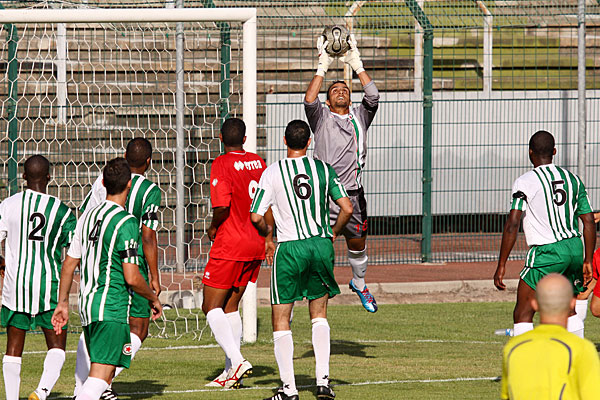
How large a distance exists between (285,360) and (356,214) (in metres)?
2.71

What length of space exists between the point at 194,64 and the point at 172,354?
4.06 m

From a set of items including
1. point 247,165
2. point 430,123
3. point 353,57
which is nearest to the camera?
point 247,165

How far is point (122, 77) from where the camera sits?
1207cm

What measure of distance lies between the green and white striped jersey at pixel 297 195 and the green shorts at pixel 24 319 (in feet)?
5.19

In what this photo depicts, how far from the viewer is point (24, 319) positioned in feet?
22.3

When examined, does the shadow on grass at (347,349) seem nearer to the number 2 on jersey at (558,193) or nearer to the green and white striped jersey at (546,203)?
the green and white striped jersey at (546,203)

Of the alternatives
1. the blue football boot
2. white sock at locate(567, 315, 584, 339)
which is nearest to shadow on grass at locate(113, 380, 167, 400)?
the blue football boot

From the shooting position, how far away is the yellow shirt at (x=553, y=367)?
3.66 m

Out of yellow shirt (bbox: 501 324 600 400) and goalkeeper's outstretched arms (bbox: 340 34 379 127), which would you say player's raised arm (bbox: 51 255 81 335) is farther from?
goalkeeper's outstretched arms (bbox: 340 34 379 127)

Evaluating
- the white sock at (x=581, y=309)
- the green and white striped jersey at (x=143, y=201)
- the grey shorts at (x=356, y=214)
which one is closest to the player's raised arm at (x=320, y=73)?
the grey shorts at (x=356, y=214)

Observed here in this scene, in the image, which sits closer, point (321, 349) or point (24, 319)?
point (24, 319)

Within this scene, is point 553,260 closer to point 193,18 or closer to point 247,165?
point 247,165

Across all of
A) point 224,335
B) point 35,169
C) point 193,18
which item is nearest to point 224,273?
point 224,335

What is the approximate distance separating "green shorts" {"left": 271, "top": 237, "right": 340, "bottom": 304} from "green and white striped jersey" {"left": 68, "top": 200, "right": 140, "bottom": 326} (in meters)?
1.39
